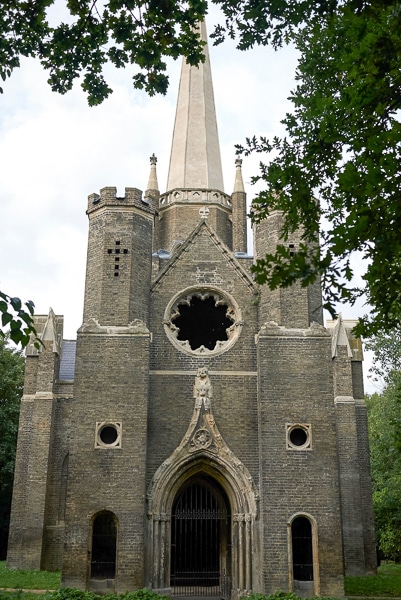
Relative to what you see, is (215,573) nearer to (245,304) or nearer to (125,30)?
(245,304)

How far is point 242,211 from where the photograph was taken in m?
28.8

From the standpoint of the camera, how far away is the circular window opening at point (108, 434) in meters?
16.5

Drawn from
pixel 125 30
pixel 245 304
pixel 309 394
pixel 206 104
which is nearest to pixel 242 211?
pixel 206 104

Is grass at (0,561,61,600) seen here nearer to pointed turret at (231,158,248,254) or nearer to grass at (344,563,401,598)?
grass at (344,563,401,598)

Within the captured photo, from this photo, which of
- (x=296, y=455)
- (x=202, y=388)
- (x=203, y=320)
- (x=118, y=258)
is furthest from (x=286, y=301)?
(x=118, y=258)

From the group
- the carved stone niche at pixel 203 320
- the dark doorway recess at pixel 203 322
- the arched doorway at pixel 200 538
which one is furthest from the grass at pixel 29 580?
the dark doorway recess at pixel 203 322

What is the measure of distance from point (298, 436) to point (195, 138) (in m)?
17.5

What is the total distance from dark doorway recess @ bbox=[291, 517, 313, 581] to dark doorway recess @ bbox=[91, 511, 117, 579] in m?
4.43

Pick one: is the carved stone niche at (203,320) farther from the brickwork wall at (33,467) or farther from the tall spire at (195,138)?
the tall spire at (195,138)

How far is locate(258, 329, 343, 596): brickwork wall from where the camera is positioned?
15.5 metres

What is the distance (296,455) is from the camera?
16.3m

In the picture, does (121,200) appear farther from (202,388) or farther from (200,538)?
(200,538)

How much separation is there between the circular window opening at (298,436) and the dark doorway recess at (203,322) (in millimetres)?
3573

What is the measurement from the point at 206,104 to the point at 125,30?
25.2m
